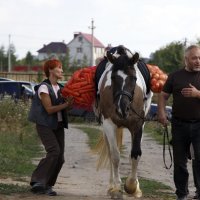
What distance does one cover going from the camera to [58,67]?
8086mm

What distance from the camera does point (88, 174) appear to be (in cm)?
1085

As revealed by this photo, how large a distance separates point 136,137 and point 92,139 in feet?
32.5

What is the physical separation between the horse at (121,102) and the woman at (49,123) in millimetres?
566

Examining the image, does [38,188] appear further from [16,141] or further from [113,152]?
[16,141]

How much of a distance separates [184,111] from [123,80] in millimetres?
1037

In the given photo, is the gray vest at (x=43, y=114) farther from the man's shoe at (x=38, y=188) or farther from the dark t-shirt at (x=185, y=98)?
the dark t-shirt at (x=185, y=98)

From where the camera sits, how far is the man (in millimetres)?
6871

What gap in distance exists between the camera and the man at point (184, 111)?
6871 millimetres

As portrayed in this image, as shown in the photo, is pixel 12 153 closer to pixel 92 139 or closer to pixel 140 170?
pixel 140 170

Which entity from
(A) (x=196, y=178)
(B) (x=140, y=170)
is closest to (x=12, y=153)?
(B) (x=140, y=170)

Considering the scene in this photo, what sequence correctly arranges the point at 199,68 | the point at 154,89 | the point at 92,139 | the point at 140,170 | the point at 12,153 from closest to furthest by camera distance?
the point at 199,68, the point at 154,89, the point at 140,170, the point at 12,153, the point at 92,139

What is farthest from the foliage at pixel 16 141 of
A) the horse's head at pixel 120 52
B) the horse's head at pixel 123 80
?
the horse's head at pixel 123 80

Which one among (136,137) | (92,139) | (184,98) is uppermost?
(184,98)

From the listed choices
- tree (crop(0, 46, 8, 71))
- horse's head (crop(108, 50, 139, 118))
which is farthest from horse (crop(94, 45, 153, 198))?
tree (crop(0, 46, 8, 71))
